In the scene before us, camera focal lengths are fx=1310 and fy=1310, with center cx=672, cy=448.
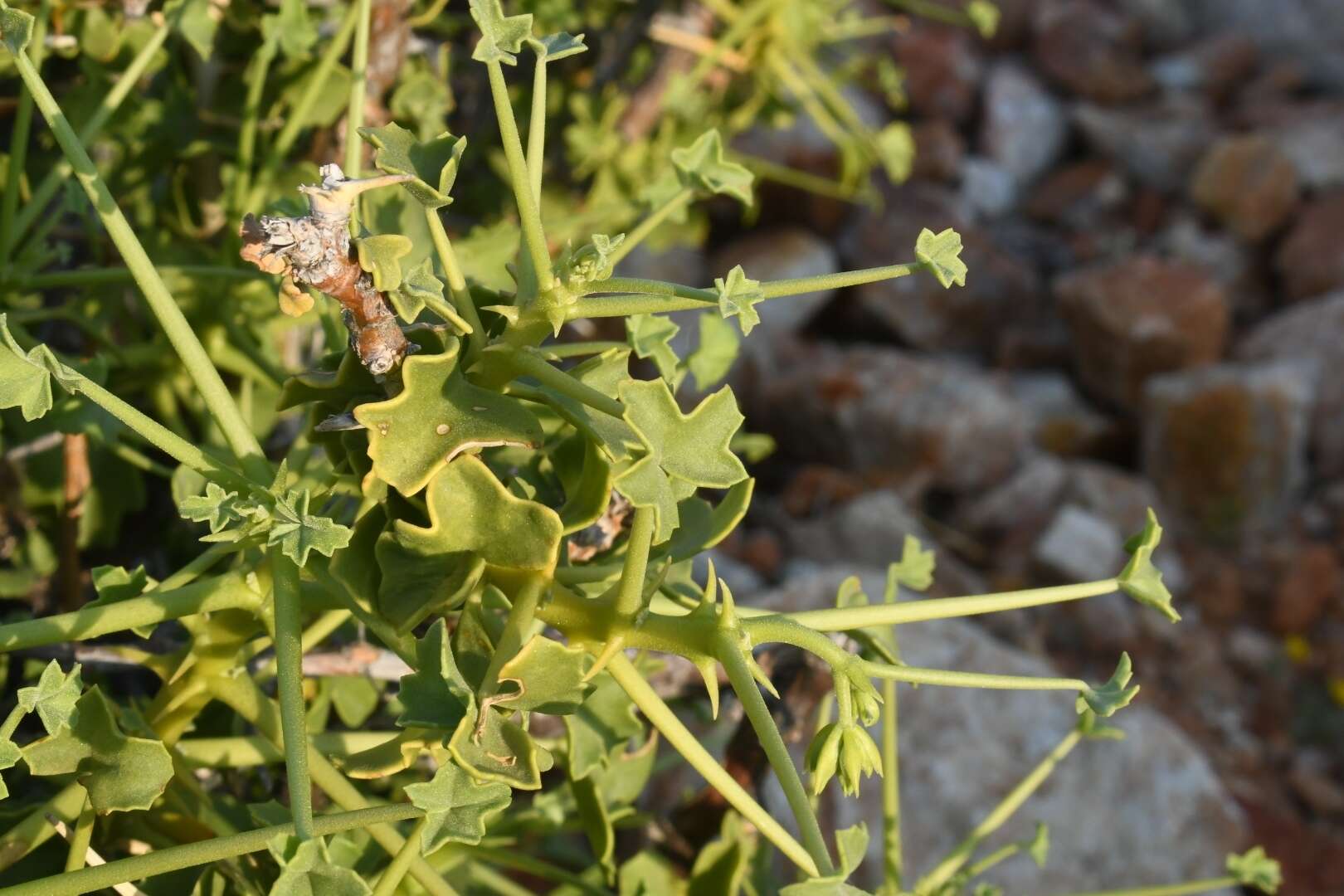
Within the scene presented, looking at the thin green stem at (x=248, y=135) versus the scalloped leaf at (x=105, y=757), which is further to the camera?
the thin green stem at (x=248, y=135)

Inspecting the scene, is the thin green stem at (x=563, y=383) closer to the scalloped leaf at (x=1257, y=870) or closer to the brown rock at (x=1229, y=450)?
the scalloped leaf at (x=1257, y=870)

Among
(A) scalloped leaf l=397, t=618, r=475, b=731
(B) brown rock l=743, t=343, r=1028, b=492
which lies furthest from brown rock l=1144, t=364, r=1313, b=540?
(A) scalloped leaf l=397, t=618, r=475, b=731

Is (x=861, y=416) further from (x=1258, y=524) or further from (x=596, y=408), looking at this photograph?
(x=596, y=408)

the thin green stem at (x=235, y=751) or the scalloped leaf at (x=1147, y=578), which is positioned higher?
the scalloped leaf at (x=1147, y=578)

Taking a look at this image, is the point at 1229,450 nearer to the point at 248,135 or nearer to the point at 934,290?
the point at 934,290

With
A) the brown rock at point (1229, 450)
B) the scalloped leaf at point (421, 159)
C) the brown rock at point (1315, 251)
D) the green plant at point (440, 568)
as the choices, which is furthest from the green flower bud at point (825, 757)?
the brown rock at point (1315, 251)
